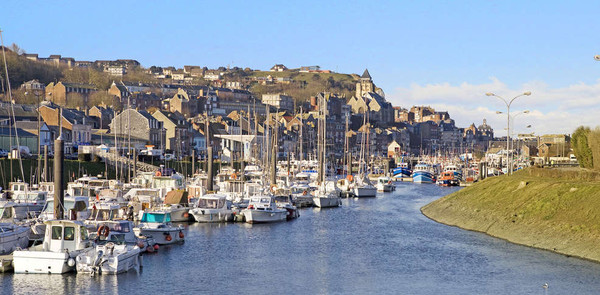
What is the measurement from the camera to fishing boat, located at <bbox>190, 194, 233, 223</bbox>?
7081cm

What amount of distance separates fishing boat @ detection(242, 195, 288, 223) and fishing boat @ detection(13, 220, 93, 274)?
28.8 meters

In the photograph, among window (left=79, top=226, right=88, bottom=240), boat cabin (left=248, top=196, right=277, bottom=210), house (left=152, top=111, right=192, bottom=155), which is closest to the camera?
window (left=79, top=226, right=88, bottom=240)

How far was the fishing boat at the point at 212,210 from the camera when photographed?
70812 millimetres

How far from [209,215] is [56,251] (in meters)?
28.4

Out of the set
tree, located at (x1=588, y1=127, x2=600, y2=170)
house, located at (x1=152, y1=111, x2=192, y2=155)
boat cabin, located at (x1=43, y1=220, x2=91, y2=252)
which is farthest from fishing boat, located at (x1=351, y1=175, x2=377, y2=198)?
boat cabin, located at (x1=43, y1=220, x2=91, y2=252)

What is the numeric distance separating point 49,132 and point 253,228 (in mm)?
64278

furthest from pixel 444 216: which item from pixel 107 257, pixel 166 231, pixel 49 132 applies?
pixel 49 132

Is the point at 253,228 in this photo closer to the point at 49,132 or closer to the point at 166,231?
the point at 166,231

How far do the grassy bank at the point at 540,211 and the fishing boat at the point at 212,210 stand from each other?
18.9 metres

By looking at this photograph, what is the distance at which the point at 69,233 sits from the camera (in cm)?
4328

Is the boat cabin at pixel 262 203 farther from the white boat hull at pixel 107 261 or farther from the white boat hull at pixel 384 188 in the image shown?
the white boat hull at pixel 384 188

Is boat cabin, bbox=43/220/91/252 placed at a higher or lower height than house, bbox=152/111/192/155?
lower

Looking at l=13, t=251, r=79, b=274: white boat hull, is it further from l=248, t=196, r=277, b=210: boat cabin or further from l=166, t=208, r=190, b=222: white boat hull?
l=248, t=196, r=277, b=210: boat cabin

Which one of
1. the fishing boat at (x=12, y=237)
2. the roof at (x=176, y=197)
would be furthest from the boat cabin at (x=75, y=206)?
the roof at (x=176, y=197)
